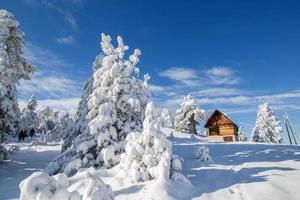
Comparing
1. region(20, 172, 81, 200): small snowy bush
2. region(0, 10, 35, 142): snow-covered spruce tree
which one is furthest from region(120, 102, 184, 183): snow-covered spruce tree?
region(0, 10, 35, 142): snow-covered spruce tree

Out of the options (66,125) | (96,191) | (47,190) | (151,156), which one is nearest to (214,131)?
(66,125)

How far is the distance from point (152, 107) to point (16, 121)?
40.9 feet

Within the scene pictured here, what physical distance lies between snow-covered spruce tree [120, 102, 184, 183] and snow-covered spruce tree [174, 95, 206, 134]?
45314mm

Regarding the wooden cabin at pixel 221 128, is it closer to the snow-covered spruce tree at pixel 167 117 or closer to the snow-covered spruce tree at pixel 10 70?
the snow-covered spruce tree at pixel 10 70

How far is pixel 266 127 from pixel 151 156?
2324 inches

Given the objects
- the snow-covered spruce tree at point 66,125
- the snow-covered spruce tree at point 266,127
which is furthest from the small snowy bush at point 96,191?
the snow-covered spruce tree at point 266,127

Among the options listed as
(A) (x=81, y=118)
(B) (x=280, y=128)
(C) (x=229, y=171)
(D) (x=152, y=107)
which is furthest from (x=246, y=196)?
(B) (x=280, y=128)

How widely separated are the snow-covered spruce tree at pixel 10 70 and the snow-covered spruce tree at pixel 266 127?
183ft

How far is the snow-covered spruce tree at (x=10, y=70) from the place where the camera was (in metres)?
19.5

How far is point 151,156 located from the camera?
12562mm

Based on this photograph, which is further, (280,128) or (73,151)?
(280,128)

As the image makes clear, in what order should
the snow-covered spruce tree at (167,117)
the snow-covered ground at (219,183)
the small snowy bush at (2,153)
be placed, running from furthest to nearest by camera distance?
the snow-covered spruce tree at (167,117) → the small snowy bush at (2,153) → the snow-covered ground at (219,183)

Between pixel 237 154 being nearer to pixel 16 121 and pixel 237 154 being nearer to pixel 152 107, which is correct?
pixel 152 107

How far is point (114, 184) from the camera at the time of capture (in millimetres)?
12773
